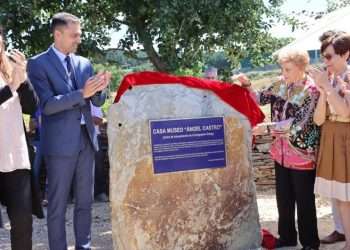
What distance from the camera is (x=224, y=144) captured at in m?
4.81

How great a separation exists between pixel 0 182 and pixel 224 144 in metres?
1.78

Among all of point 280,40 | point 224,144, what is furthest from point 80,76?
point 280,40

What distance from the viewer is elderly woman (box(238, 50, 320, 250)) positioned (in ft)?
16.0

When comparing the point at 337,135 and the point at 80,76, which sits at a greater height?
the point at 80,76

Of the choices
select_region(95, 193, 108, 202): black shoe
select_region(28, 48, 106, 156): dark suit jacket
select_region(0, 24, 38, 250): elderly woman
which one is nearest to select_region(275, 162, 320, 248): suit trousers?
select_region(28, 48, 106, 156): dark suit jacket

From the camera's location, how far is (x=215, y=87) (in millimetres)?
4855

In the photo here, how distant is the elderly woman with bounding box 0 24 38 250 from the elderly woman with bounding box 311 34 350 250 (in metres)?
2.21

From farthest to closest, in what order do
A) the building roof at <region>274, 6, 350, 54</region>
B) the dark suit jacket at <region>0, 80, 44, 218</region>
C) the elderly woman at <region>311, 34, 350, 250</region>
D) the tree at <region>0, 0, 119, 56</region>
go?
the tree at <region>0, 0, 119, 56</region> → the building roof at <region>274, 6, 350, 54</region> → the elderly woman at <region>311, 34, 350, 250</region> → the dark suit jacket at <region>0, 80, 44, 218</region>

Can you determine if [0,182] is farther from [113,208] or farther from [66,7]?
[66,7]

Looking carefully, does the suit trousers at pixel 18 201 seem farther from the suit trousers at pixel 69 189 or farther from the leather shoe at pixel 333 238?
the leather shoe at pixel 333 238

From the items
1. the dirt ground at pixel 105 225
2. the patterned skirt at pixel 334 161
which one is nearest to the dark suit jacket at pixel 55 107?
the dirt ground at pixel 105 225

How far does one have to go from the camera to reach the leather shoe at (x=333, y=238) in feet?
17.8

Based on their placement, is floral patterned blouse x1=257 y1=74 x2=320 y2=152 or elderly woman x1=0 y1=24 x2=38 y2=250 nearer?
elderly woman x1=0 y1=24 x2=38 y2=250

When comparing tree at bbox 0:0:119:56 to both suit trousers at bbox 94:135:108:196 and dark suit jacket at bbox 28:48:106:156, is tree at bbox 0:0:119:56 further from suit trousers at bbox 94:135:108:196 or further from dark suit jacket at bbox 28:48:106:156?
dark suit jacket at bbox 28:48:106:156
